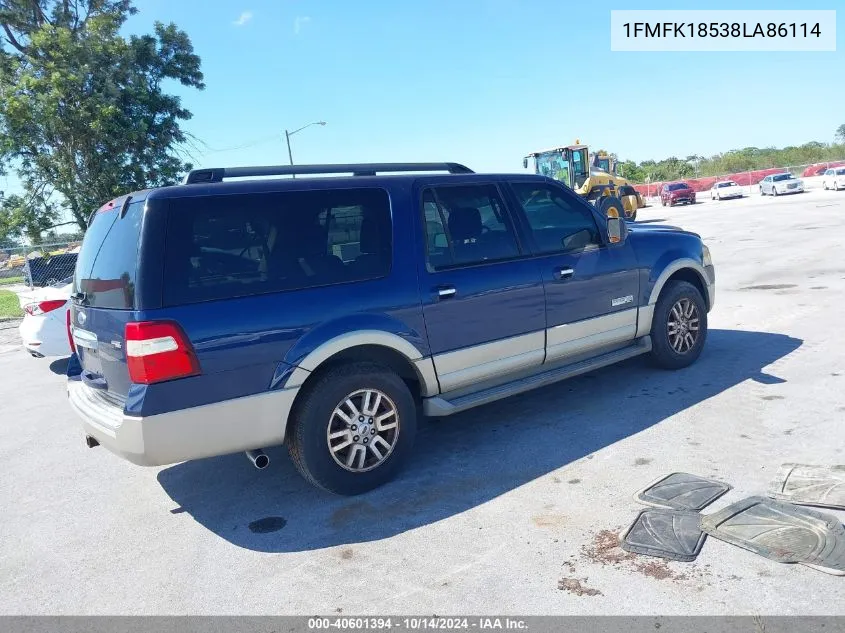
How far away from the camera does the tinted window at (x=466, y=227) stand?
14.5 ft

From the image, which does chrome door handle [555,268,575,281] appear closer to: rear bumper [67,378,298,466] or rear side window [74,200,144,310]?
rear bumper [67,378,298,466]

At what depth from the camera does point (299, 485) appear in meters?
4.36

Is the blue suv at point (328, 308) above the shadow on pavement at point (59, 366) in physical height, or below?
above

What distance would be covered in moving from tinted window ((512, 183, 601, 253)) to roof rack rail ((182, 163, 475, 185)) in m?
0.55

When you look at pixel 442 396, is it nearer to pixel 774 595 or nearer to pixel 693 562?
pixel 693 562

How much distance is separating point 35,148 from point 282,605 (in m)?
23.7

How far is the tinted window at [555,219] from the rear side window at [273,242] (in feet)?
4.31

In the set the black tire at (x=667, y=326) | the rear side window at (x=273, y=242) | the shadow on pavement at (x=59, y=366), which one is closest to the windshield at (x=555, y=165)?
the shadow on pavement at (x=59, y=366)

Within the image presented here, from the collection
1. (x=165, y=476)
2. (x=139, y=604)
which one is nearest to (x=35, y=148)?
(x=165, y=476)

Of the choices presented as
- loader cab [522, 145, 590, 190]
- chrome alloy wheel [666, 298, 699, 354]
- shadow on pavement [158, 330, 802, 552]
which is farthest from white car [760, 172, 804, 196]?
chrome alloy wheel [666, 298, 699, 354]

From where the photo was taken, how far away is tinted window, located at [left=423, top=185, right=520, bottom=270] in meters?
4.41

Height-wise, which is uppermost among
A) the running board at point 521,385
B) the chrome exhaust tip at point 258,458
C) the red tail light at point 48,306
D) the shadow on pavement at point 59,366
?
the red tail light at point 48,306

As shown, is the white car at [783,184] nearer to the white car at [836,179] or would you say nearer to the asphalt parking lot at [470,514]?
the white car at [836,179]

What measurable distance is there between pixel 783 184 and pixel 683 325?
3922 centimetres
